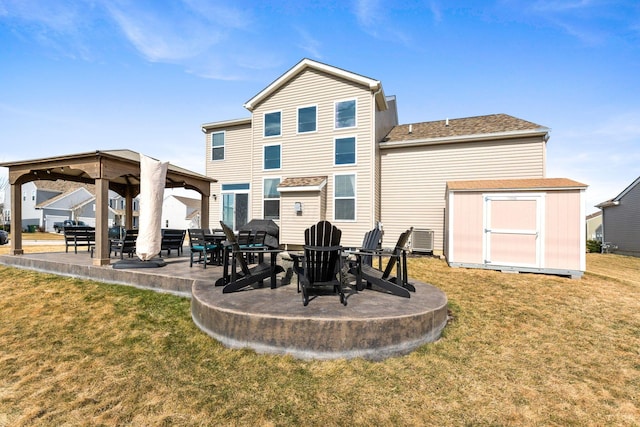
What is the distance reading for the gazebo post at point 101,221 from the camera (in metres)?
7.03

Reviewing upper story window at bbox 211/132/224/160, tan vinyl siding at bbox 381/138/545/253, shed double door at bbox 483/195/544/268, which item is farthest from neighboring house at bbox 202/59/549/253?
shed double door at bbox 483/195/544/268

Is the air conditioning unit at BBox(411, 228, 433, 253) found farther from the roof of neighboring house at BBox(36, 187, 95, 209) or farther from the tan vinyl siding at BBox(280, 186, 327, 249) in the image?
the roof of neighboring house at BBox(36, 187, 95, 209)

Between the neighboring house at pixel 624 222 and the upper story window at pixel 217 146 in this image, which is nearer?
the upper story window at pixel 217 146

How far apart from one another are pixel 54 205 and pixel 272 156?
127ft

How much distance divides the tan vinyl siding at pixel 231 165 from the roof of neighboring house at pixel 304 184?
2.81m

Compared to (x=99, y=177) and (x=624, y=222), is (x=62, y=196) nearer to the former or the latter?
(x=99, y=177)

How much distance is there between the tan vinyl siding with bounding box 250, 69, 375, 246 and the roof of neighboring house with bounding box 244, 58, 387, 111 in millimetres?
195

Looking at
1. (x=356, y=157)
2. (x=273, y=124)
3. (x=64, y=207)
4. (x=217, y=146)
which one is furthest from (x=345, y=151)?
(x=64, y=207)

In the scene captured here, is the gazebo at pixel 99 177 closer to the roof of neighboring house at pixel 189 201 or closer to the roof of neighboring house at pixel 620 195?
the roof of neighboring house at pixel 620 195

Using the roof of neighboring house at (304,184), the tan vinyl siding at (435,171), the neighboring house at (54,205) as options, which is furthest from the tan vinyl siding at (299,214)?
the neighboring house at (54,205)

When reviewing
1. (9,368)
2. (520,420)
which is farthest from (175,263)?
(520,420)

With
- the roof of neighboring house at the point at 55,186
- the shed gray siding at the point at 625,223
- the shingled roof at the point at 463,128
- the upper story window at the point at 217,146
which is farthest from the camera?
the roof of neighboring house at the point at 55,186

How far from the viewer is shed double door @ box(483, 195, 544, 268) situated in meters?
8.19

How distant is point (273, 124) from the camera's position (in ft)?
46.1
